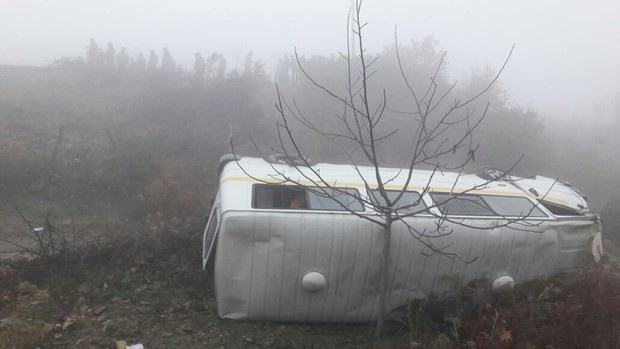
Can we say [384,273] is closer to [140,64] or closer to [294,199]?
[294,199]

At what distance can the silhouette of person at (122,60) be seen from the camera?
18.5 metres

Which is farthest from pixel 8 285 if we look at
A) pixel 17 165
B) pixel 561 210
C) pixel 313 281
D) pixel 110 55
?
pixel 110 55

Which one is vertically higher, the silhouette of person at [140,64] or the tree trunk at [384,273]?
the silhouette of person at [140,64]

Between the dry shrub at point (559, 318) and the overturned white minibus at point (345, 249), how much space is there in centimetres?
51

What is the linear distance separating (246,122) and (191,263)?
25.2 feet

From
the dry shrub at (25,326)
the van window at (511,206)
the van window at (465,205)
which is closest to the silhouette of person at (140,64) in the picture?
the dry shrub at (25,326)

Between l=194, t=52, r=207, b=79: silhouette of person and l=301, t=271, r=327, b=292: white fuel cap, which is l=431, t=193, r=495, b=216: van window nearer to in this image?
l=301, t=271, r=327, b=292: white fuel cap

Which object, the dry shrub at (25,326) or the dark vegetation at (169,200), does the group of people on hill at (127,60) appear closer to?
Answer: the dark vegetation at (169,200)

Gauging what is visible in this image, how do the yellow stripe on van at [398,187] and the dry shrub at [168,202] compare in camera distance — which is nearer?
the yellow stripe on van at [398,187]

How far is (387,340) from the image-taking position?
517 cm

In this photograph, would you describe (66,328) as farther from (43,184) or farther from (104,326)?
(43,184)

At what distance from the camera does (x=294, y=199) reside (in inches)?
221

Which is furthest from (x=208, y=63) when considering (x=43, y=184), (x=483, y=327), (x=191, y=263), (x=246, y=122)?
(x=483, y=327)

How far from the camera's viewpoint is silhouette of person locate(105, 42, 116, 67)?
1873 cm
